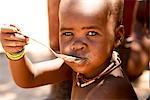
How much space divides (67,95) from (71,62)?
51 centimetres

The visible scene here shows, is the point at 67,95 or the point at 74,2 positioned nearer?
the point at 74,2

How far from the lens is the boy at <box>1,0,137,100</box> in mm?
955

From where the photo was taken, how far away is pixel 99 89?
3.36ft

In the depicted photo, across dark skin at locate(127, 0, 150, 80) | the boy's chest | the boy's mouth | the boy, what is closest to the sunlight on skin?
the boy

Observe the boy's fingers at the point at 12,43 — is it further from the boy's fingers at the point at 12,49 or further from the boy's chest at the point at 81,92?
the boy's chest at the point at 81,92

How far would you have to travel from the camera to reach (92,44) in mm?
961

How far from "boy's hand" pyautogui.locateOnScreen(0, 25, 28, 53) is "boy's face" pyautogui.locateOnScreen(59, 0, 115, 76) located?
0.38 feet

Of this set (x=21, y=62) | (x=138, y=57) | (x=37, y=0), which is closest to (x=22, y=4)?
(x=37, y=0)

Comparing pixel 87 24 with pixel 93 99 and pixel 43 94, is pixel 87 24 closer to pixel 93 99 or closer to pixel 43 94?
pixel 93 99

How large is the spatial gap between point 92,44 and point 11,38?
0.21 m

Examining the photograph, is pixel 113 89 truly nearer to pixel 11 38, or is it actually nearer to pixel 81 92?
pixel 81 92

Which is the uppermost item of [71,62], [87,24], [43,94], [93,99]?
[87,24]

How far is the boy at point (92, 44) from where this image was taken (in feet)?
3.13

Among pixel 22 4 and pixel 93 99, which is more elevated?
pixel 22 4
